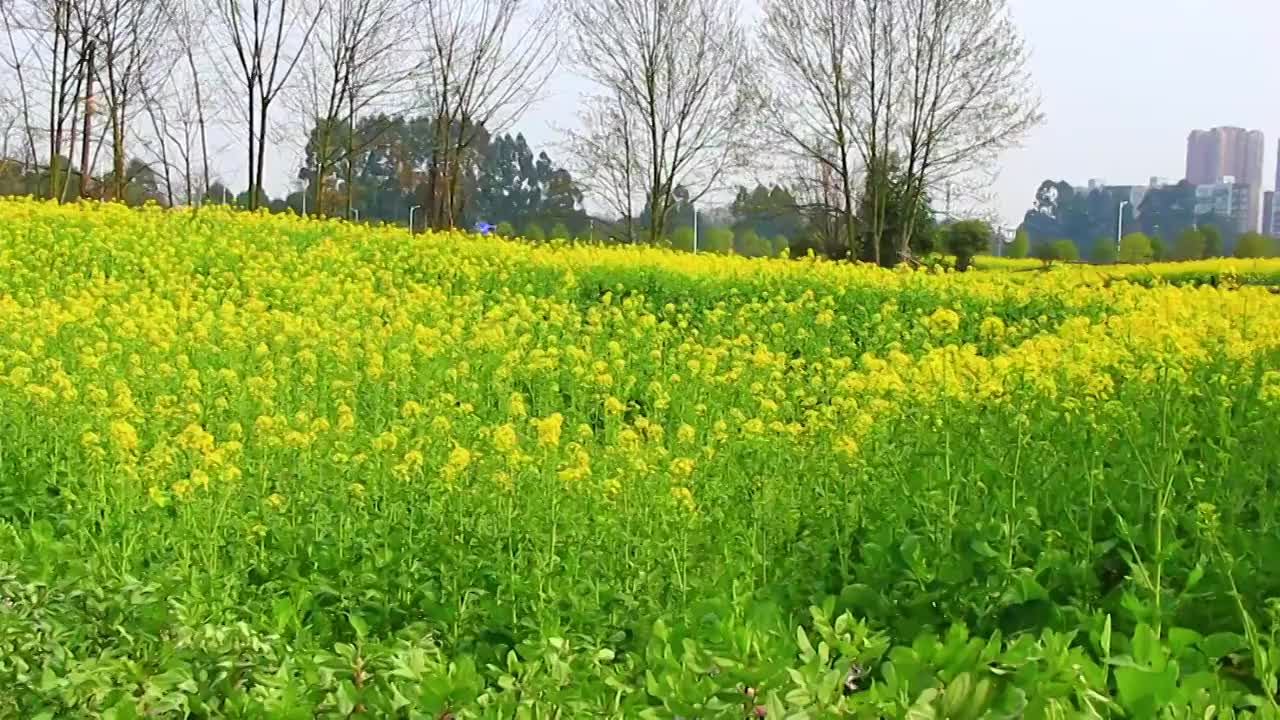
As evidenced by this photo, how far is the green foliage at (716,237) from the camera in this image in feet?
93.6

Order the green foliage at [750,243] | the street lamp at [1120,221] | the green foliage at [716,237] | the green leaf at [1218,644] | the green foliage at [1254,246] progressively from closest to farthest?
the green leaf at [1218,644]
the green foliage at [1254,246]
the green foliage at [750,243]
the green foliage at [716,237]
the street lamp at [1120,221]

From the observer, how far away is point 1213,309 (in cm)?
721

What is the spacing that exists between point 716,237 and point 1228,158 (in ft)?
53.4

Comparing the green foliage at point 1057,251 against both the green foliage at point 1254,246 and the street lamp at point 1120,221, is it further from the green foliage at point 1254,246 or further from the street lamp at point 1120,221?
the green foliage at point 1254,246

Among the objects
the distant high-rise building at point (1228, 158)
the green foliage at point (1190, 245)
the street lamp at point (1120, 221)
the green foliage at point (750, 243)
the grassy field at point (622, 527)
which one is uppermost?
the distant high-rise building at point (1228, 158)

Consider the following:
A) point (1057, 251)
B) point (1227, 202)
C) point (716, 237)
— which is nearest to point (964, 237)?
point (1057, 251)

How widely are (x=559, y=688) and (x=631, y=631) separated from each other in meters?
1.22

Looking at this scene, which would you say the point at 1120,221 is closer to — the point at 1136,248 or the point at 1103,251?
the point at 1103,251

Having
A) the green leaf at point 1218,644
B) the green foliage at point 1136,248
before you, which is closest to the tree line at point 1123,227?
the green foliage at point 1136,248

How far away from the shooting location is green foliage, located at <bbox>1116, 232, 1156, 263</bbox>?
28.4 metres

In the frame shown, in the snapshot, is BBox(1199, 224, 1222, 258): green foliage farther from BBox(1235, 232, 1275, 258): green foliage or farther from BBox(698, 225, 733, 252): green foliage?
BBox(698, 225, 733, 252): green foliage

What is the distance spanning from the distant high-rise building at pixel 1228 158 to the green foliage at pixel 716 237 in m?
13.7

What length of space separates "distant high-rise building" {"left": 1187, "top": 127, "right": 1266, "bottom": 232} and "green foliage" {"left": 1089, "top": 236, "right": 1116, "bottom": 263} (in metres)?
4.74

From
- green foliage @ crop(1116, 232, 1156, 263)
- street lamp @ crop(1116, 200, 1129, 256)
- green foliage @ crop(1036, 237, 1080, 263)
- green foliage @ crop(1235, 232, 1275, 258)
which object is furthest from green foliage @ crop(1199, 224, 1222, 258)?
green foliage @ crop(1036, 237, 1080, 263)
